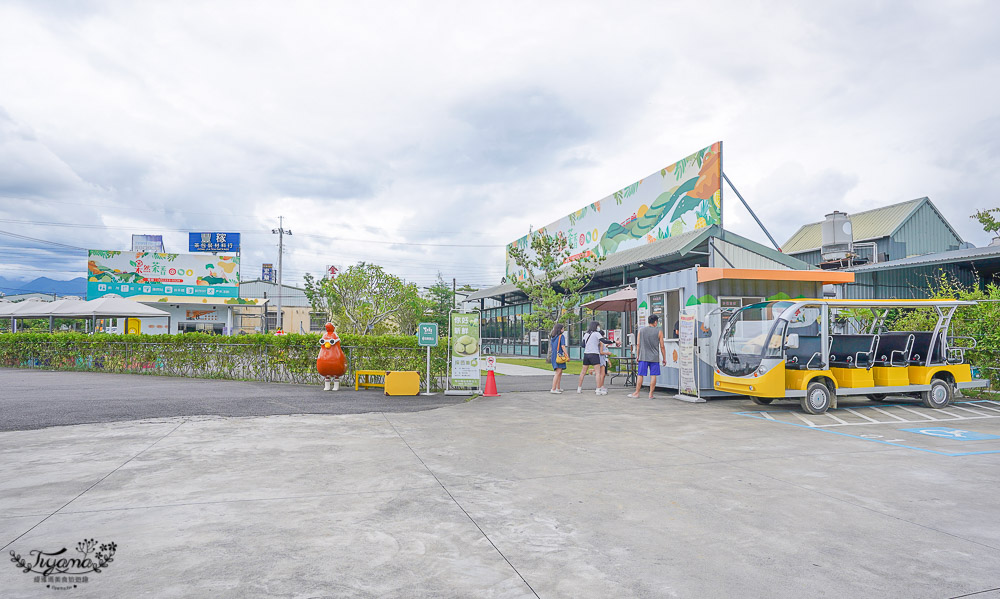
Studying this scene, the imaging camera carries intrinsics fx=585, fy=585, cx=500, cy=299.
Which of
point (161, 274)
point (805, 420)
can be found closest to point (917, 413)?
point (805, 420)

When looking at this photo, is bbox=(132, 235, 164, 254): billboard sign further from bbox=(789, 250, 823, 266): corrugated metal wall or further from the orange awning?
the orange awning

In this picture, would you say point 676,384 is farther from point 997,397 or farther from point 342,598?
point 342,598

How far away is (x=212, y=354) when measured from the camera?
17344mm

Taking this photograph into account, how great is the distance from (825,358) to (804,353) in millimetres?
350

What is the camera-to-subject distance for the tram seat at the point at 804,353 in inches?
417

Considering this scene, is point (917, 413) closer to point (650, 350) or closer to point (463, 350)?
point (650, 350)

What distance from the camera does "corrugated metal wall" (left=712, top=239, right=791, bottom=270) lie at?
1906 centimetres

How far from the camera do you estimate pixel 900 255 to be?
89.4ft

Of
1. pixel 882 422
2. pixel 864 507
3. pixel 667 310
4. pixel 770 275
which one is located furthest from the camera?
pixel 667 310

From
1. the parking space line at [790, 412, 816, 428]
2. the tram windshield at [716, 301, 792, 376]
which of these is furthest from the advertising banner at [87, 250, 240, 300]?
the parking space line at [790, 412, 816, 428]

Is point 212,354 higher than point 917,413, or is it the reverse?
point 212,354

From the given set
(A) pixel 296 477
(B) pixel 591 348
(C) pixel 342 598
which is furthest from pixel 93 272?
(C) pixel 342 598

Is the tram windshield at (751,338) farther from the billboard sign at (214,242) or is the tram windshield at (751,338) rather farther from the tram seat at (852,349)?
the billboard sign at (214,242)

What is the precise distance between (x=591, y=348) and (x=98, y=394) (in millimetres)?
10845
